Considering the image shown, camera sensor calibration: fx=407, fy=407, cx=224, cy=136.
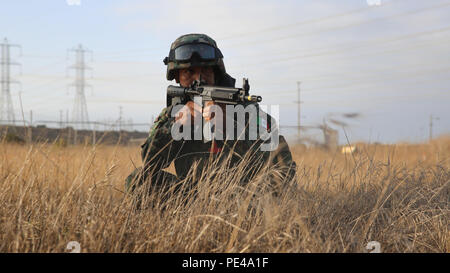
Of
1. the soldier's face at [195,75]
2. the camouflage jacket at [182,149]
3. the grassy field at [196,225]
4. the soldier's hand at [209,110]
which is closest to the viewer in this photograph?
the grassy field at [196,225]

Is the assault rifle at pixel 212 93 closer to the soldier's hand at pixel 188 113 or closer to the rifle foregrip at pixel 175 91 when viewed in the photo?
the rifle foregrip at pixel 175 91

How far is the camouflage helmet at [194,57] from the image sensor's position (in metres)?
3.83

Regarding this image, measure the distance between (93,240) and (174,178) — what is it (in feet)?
5.04

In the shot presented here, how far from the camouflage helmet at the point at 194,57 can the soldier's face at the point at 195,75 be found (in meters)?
0.09

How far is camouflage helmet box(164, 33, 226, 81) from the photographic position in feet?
12.6

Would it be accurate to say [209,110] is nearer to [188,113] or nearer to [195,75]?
[188,113]

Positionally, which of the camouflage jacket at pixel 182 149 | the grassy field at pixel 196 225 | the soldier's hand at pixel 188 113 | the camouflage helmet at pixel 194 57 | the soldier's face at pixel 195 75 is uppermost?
the camouflage helmet at pixel 194 57

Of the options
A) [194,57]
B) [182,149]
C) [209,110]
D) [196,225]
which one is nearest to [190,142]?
[182,149]

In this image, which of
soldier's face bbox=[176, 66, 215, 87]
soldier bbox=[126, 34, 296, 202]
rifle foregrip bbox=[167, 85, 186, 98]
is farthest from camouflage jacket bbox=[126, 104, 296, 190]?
soldier's face bbox=[176, 66, 215, 87]

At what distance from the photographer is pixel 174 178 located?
3633 mm

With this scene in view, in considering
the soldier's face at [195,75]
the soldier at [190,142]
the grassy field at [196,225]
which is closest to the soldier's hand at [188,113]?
the soldier at [190,142]

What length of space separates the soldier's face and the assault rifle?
192mm

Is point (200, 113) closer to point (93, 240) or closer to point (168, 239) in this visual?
point (168, 239)
